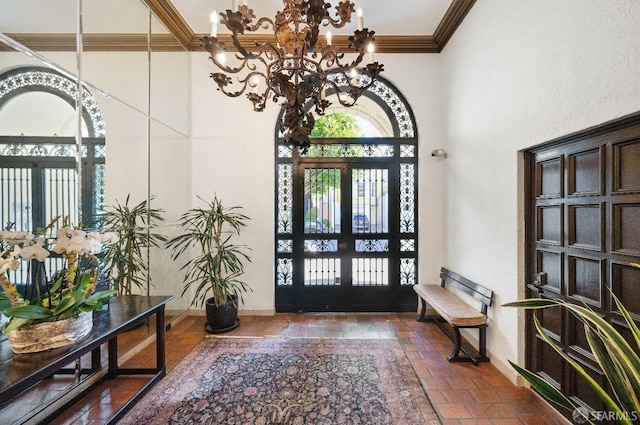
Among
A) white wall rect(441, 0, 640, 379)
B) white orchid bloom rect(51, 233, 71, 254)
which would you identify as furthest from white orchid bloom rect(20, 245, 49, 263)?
white wall rect(441, 0, 640, 379)

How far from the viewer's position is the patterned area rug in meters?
2.04

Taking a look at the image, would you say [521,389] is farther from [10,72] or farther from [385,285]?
[10,72]

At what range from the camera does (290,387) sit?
2.34m

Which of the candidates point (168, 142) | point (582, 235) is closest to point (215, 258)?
point (168, 142)

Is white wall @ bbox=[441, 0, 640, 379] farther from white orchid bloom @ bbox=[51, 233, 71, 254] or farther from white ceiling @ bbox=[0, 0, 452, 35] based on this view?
white orchid bloom @ bbox=[51, 233, 71, 254]

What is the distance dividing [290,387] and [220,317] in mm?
1420

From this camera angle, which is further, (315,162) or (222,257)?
(315,162)

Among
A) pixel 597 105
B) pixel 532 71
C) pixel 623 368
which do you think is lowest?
pixel 623 368

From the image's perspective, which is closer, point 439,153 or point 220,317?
point 220,317

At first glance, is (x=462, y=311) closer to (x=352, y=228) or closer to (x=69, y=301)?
(x=352, y=228)

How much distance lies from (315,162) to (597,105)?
9.56 ft

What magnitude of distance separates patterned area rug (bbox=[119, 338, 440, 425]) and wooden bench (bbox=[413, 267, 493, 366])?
582mm

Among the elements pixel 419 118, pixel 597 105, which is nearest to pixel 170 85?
pixel 419 118

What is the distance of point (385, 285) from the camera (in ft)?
13.2
